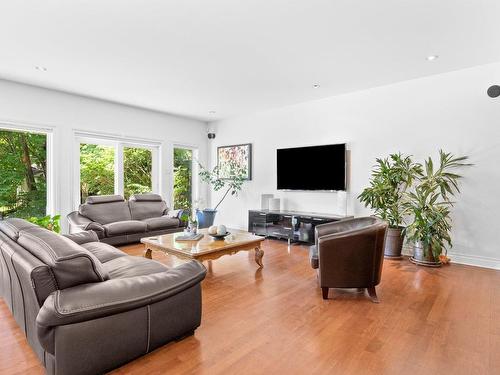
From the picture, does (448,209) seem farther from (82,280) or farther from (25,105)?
(25,105)

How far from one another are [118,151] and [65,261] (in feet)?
16.0

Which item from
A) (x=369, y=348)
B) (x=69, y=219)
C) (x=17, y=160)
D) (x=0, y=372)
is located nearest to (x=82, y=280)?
(x=0, y=372)

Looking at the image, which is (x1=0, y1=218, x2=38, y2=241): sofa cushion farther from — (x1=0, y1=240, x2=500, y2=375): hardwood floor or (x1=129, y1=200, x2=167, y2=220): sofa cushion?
(x1=129, y1=200, x2=167, y2=220): sofa cushion

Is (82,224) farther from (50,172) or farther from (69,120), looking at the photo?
(69,120)

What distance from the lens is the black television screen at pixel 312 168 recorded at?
517 cm

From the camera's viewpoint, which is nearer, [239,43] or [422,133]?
[239,43]

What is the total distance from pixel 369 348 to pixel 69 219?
481cm

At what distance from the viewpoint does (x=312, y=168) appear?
5.51m

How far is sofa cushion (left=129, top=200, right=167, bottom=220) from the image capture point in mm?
5586

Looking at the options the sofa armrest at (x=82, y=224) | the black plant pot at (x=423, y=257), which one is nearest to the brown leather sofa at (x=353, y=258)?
the black plant pot at (x=423, y=257)

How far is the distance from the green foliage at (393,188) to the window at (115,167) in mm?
Answer: 4650

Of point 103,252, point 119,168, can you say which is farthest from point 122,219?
point 103,252

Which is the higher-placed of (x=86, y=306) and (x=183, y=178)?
(x=183, y=178)

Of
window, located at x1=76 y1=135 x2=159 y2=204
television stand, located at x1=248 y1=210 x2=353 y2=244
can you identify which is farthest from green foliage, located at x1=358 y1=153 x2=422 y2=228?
window, located at x1=76 y1=135 x2=159 y2=204
